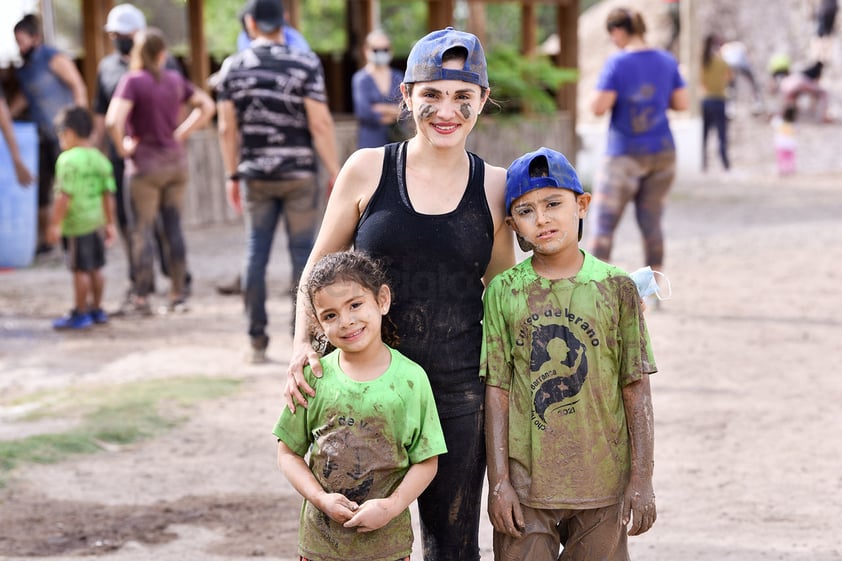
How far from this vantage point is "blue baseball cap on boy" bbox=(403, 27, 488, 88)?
293cm

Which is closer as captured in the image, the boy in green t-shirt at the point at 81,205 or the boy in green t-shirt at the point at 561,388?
the boy in green t-shirt at the point at 561,388

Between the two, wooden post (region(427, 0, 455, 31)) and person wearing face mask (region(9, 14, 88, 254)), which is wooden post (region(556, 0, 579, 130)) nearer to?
wooden post (region(427, 0, 455, 31))

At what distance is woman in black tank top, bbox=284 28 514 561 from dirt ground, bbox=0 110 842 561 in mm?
1387

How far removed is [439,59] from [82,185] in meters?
5.61

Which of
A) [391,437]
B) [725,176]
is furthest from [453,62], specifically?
[725,176]

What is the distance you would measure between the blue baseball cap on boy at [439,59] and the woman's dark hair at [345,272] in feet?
1.52

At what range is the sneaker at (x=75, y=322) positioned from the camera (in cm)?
824

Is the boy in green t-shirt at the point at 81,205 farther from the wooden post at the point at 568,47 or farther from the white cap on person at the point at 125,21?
the wooden post at the point at 568,47

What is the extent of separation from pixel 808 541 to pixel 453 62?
7.62 ft

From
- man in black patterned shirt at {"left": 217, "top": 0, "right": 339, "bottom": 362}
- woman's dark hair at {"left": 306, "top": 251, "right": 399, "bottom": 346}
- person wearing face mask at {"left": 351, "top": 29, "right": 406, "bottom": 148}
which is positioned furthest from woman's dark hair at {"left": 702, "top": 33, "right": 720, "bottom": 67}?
woman's dark hair at {"left": 306, "top": 251, "right": 399, "bottom": 346}

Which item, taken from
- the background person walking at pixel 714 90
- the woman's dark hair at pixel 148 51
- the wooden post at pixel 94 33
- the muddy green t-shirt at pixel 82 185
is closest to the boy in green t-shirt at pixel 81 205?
the muddy green t-shirt at pixel 82 185

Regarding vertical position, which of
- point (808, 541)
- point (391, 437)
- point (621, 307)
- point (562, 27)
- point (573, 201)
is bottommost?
point (808, 541)

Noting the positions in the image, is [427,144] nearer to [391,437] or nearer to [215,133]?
[391,437]

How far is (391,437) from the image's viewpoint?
2842mm
